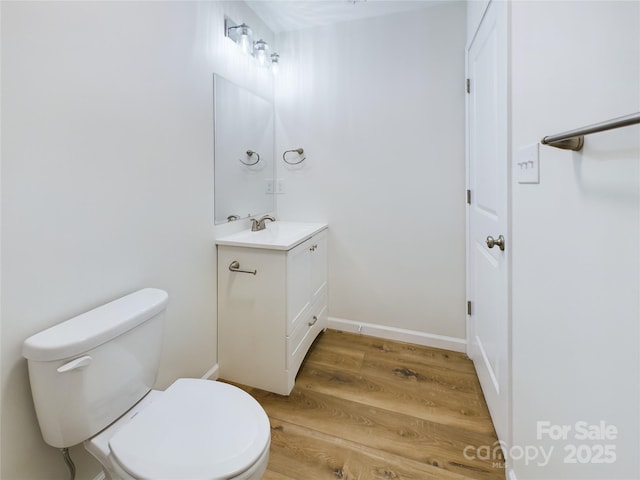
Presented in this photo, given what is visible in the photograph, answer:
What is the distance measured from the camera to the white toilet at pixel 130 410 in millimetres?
825

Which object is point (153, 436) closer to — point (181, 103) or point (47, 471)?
point (47, 471)

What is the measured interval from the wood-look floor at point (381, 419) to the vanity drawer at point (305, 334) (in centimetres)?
13

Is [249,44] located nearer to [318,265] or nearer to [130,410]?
[318,265]

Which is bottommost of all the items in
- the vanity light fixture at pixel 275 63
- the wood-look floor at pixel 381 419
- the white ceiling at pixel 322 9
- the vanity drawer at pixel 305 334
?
the wood-look floor at pixel 381 419

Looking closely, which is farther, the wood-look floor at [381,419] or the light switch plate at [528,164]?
the wood-look floor at [381,419]

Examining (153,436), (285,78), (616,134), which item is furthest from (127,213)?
(285,78)

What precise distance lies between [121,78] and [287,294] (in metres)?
1.20

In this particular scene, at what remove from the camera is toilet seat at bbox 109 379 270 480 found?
2.63ft

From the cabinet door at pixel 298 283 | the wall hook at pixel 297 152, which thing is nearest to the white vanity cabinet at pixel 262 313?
the cabinet door at pixel 298 283

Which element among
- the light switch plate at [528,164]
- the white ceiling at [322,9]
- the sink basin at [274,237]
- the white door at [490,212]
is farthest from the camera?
Result: the white ceiling at [322,9]

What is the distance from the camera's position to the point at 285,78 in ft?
7.91

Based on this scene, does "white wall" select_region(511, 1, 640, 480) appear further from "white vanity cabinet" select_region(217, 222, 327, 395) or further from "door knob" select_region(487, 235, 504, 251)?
"white vanity cabinet" select_region(217, 222, 327, 395)

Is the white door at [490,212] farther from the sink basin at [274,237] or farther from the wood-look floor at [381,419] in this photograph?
the sink basin at [274,237]

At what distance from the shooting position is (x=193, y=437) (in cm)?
89
